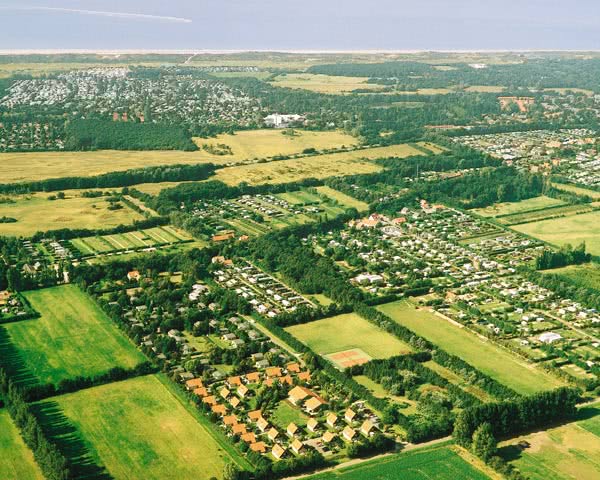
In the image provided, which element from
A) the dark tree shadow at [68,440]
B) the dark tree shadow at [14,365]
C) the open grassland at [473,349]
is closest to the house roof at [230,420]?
the dark tree shadow at [68,440]

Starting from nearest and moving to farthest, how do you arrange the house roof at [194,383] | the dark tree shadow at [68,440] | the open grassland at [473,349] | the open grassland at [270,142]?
the dark tree shadow at [68,440] < the house roof at [194,383] < the open grassland at [473,349] < the open grassland at [270,142]

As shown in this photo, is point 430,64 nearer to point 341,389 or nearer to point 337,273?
point 337,273

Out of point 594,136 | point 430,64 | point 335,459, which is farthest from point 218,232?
point 430,64

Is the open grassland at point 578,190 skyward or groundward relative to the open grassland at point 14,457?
skyward

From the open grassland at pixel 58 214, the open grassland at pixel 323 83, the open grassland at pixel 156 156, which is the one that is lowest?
the open grassland at pixel 58 214

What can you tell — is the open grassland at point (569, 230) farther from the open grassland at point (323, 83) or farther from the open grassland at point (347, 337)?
the open grassland at point (323, 83)

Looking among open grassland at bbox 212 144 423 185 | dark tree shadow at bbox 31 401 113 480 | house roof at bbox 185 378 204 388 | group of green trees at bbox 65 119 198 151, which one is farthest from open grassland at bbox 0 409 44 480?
group of green trees at bbox 65 119 198 151

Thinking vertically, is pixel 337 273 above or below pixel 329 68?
below
